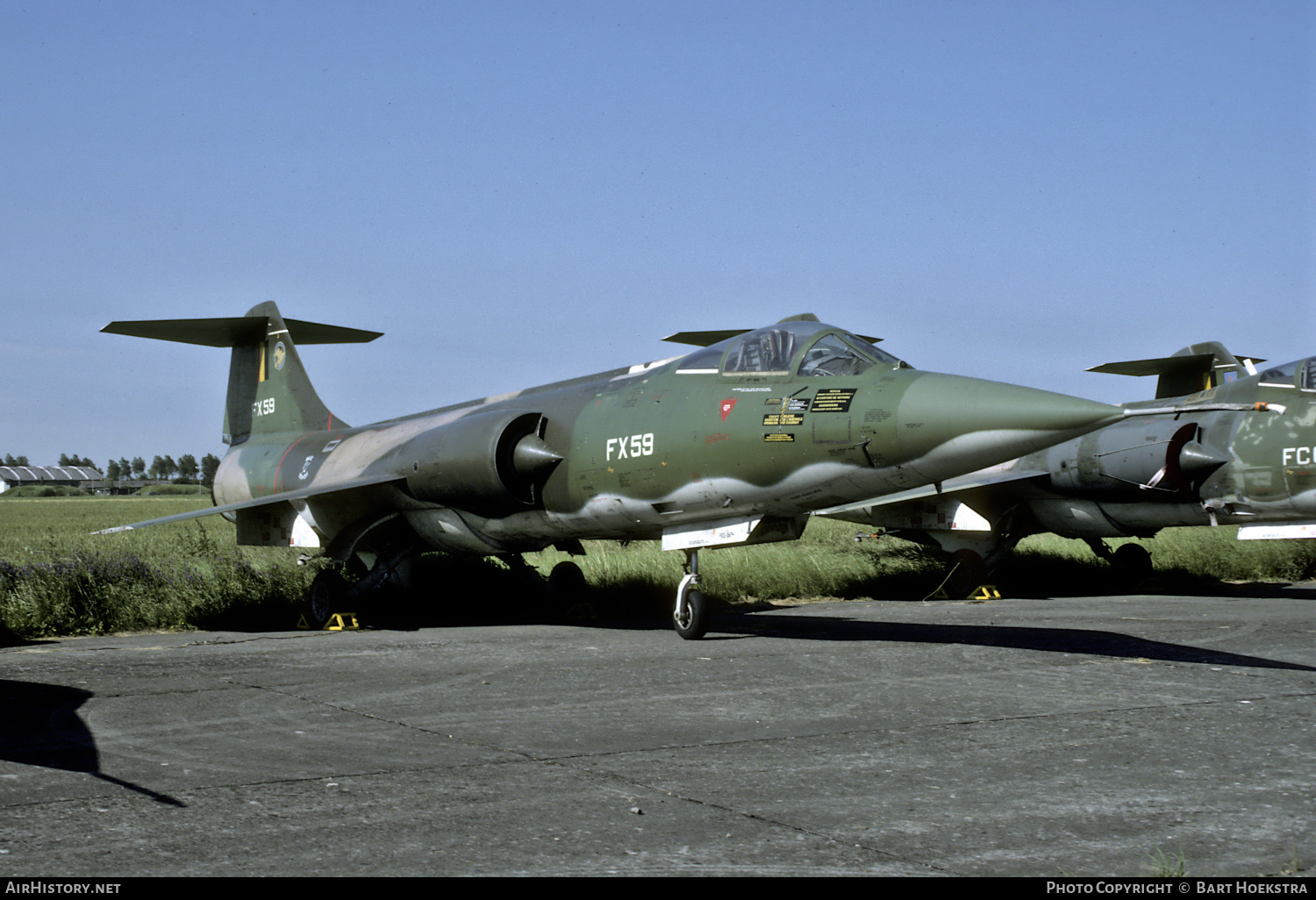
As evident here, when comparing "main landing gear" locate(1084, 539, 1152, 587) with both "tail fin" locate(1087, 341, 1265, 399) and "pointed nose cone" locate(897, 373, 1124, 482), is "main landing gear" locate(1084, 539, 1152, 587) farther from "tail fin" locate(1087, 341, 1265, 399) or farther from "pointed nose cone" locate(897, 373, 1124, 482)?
"pointed nose cone" locate(897, 373, 1124, 482)

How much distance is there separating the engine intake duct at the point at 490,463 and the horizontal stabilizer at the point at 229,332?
20.8 ft

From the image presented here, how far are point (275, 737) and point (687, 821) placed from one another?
280 cm

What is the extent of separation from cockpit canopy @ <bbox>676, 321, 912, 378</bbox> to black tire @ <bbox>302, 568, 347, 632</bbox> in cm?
537

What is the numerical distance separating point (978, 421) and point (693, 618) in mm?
3460

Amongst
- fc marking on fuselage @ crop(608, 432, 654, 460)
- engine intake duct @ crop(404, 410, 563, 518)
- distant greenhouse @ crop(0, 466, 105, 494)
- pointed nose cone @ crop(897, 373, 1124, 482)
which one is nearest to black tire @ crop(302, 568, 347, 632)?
engine intake duct @ crop(404, 410, 563, 518)

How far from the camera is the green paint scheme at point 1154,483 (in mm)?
13938

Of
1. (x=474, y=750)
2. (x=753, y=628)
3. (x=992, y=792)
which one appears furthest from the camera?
(x=753, y=628)

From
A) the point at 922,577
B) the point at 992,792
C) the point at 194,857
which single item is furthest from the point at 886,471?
the point at 922,577

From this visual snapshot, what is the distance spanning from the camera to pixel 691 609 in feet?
34.1

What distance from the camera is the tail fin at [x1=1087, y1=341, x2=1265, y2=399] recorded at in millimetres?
19297

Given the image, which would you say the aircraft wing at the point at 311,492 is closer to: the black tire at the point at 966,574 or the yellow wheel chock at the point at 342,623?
the yellow wheel chock at the point at 342,623

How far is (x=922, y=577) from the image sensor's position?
18641 mm
